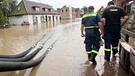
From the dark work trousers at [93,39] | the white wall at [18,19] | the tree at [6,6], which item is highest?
the tree at [6,6]

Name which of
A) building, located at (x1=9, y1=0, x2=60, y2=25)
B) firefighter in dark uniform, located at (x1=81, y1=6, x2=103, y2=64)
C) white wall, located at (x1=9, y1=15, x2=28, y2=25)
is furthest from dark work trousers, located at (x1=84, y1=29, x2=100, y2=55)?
white wall, located at (x1=9, y1=15, x2=28, y2=25)

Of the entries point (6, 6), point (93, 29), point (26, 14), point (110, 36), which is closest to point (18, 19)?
point (26, 14)

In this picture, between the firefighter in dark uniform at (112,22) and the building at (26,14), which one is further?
the building at (26,14)

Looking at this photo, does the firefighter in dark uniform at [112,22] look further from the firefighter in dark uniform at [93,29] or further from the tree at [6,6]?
the tree at [6,6]

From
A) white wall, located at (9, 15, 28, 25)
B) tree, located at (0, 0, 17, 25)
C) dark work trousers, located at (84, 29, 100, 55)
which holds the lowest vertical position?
dark work trousers, located at (84, 29, 100, 55)

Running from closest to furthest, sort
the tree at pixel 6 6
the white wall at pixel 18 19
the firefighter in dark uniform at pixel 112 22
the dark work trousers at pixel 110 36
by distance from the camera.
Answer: the firefighter in dark uniform at pixel 112 22, the dark work trousers at pixel 110 36, the white wall at pixel 18 19, the tree at pixel 6 6

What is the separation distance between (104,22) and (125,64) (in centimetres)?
142

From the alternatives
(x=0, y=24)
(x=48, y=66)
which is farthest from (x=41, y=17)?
(x=48, y=66)

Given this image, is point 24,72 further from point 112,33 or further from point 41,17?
point 41,17

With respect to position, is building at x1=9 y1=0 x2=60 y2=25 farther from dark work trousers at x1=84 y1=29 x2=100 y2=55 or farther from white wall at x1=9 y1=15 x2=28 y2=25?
dark work trousers at x1=84 y1=29 x2=100 y2=55

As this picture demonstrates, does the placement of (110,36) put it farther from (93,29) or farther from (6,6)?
(6,6)

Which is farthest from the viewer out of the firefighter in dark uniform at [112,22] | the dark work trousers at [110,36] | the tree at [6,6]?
the tree at [6,6]

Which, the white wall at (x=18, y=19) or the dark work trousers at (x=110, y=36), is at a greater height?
the white wall at (x=18, y=19)

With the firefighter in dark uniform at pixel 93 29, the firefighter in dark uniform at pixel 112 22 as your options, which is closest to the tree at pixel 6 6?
the firefighter in dark uniform at pixel 93 29
